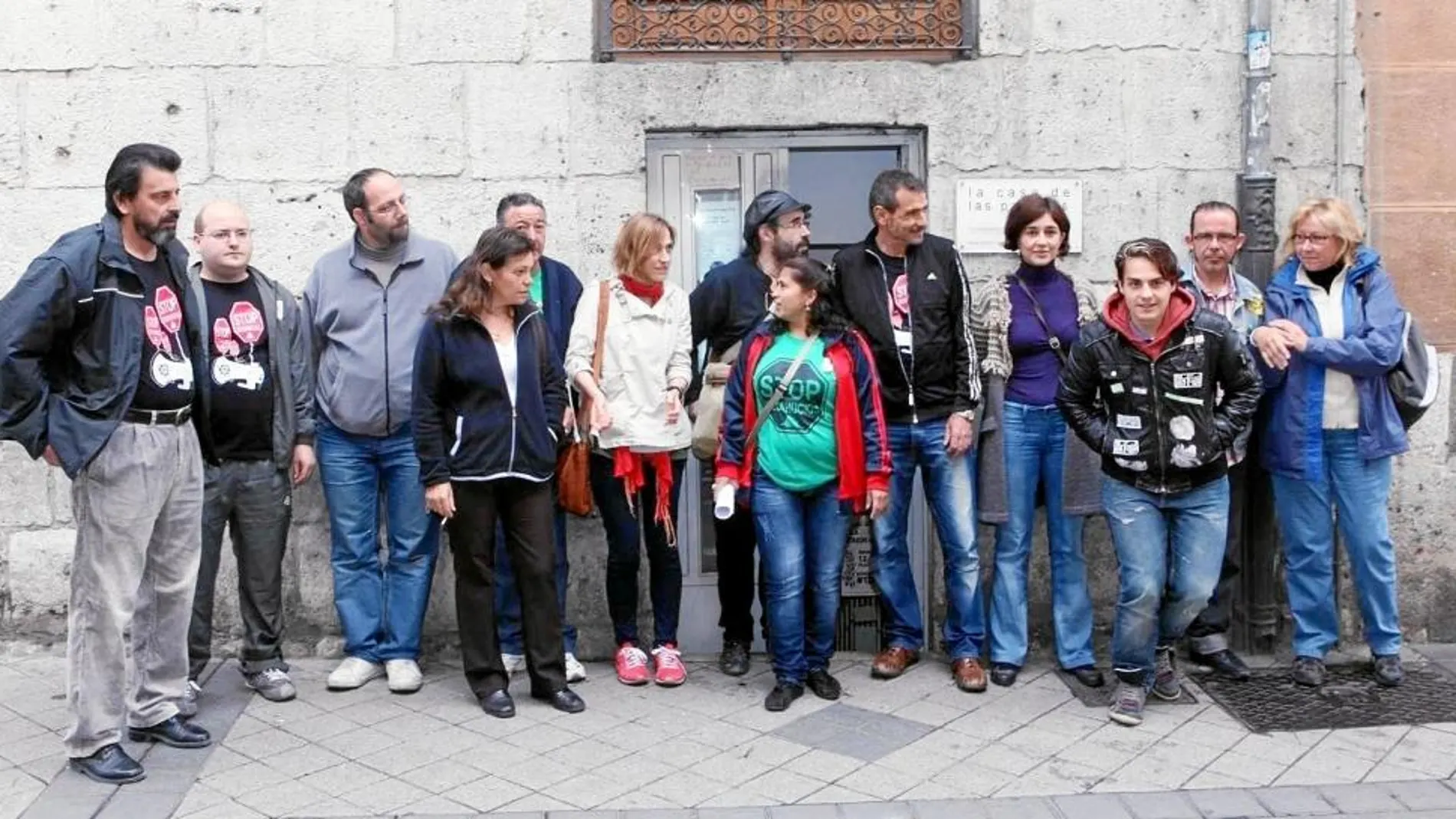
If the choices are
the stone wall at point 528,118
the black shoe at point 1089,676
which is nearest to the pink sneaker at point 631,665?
the stone wall at point 528,118

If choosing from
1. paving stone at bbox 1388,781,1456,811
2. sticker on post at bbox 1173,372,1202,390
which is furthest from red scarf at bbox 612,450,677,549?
paving stone at bbox 1388,781,1456,811

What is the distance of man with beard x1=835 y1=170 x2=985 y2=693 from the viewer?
6180mm

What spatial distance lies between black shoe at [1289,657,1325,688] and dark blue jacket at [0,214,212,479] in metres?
4.62

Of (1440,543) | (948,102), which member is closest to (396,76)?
(948,102)

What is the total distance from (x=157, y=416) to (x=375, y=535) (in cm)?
130

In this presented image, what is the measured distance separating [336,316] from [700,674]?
2.11 meters

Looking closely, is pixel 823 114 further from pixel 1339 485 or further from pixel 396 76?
pixel 1339 485

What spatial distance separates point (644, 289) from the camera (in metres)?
6.25

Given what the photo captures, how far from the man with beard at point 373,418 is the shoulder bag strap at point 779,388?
1333 millimetres

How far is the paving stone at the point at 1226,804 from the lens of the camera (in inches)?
192

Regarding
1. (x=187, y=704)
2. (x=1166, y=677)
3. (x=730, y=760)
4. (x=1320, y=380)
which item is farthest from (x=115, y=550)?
(x=1320, y=380)

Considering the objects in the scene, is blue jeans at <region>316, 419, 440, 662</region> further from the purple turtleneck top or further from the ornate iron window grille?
the purple turtleneck top

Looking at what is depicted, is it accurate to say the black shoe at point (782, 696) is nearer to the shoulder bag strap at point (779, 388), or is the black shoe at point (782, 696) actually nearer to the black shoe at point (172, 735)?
the shoulder bag strap at point (779, 388)

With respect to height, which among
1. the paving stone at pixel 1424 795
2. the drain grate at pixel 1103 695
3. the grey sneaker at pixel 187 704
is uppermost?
the grey sneaker at pixel 187 704
